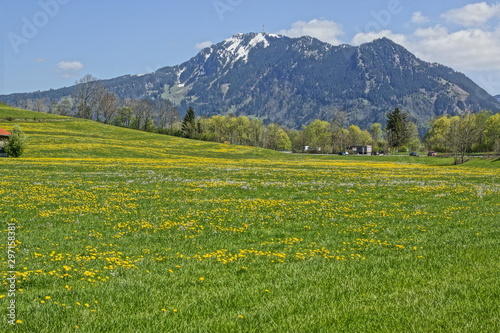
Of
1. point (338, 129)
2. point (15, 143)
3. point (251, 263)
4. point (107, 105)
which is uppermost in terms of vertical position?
point (107, 105)

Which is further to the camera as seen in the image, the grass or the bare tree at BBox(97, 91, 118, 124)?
the bare tree at BBox(97, 91, 118, 124)

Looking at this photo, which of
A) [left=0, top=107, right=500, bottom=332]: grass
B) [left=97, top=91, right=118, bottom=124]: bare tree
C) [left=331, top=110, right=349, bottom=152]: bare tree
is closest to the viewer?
[left=0, top=107, right=500, bottom=332]: grass

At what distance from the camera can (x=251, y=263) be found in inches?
432

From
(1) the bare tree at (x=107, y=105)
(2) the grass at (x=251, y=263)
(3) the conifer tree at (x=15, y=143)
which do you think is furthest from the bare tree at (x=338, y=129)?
(2) the grass at (x=251, y=263)

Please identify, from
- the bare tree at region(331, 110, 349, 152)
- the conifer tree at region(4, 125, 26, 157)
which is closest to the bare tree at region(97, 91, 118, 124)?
the bare tree at region(331, 110, 349, 152)

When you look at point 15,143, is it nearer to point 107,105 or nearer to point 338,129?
point 107,105

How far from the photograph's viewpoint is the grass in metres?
6.75

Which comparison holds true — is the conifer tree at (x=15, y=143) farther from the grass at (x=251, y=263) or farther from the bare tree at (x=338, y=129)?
the bare tree at (x=338, y=129)

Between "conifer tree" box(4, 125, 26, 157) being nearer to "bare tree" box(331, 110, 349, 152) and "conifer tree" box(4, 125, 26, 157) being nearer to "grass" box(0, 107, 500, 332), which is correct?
"grass" box(0, 107, 500, 332)

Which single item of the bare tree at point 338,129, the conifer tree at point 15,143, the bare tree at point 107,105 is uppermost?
the bare tree at point 107,105

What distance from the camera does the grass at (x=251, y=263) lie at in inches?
266

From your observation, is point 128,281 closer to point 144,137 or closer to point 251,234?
point 251,234

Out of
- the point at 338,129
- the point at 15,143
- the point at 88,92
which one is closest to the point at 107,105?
the point at 88,92

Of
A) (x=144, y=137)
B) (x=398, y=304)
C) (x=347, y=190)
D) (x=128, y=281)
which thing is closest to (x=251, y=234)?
(x=128, y=281)
